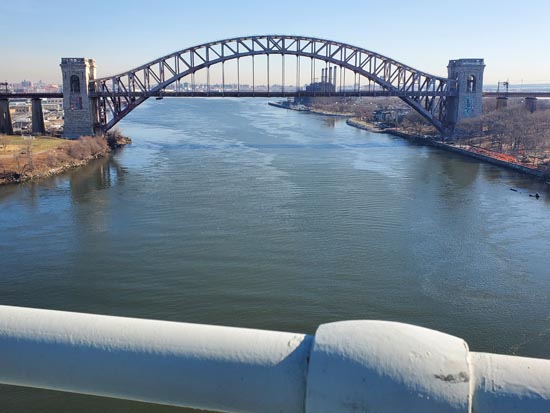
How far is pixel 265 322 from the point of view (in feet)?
19.2

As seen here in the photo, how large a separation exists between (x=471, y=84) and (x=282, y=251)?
1951 centimetres

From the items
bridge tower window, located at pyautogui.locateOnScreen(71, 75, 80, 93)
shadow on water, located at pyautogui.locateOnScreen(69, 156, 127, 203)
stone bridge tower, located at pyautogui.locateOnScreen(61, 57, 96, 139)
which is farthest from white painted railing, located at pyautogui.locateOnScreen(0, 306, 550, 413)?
bridge tower window, located at pyautogui.locateOnScreen(71, 75, 80, 93)

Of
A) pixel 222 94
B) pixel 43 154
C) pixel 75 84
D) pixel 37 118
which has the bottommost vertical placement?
pixel 43 154

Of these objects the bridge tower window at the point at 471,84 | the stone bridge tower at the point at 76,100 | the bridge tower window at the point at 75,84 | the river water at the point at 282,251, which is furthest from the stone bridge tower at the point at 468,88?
the bridge tower window at the point at 75,84

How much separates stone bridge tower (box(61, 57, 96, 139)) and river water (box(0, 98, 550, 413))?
23.6 ft

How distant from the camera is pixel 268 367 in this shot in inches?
31.0

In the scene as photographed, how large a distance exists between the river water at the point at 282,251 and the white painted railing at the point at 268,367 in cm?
394

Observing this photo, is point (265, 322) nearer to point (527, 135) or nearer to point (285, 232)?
point (285, 232)

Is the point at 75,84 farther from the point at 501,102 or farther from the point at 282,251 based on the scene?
the point at 501,102

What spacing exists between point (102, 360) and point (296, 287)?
19.9 ft

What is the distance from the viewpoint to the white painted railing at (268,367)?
0.74 meters

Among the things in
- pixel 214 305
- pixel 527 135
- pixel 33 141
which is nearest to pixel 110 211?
pixel 214 305

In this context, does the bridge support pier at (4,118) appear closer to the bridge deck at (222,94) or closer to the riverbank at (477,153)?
the bridge deck at (222,94)

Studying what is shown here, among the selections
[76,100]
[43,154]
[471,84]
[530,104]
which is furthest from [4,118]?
[530,104]
